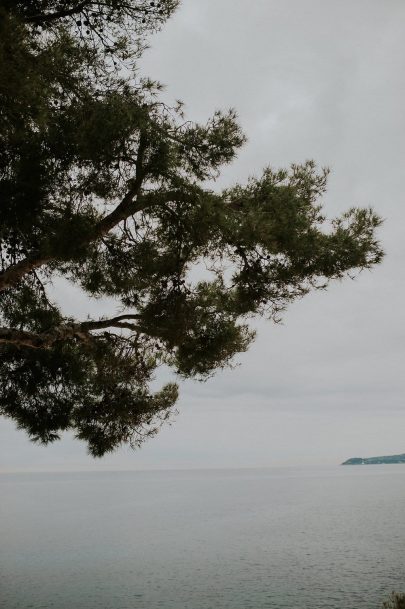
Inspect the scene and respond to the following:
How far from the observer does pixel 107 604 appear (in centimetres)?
2644

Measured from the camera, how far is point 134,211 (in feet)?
22.8

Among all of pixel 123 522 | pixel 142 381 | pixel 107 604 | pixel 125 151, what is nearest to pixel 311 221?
pixel 125 151

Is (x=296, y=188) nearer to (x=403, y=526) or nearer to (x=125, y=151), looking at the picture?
(x=125, y=151)

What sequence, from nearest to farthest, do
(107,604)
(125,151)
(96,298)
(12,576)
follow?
1. (125,151)
2. (96,298)
3. (107,604)
4. (12,576)

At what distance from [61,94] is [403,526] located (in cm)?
6403

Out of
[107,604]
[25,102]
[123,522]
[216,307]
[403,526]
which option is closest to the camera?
[25,102]

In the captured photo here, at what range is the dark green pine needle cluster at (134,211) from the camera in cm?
603

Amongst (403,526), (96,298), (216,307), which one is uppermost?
(96,298)

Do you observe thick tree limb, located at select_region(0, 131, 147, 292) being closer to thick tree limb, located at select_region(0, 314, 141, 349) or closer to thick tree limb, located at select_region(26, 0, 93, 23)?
thick tree limb, located at select_region(0, 314, 141, 349)

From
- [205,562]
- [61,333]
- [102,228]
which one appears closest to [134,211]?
[102,228]

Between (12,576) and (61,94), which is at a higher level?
(61,94)

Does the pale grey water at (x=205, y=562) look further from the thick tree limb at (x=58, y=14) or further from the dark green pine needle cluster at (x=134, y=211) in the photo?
the thick tree limb at (x=58, y=14)

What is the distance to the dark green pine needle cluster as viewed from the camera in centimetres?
603

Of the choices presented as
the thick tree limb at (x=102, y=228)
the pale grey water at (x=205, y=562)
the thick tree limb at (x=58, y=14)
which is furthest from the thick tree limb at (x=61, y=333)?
the pale grey water at (x=205, y=562)
